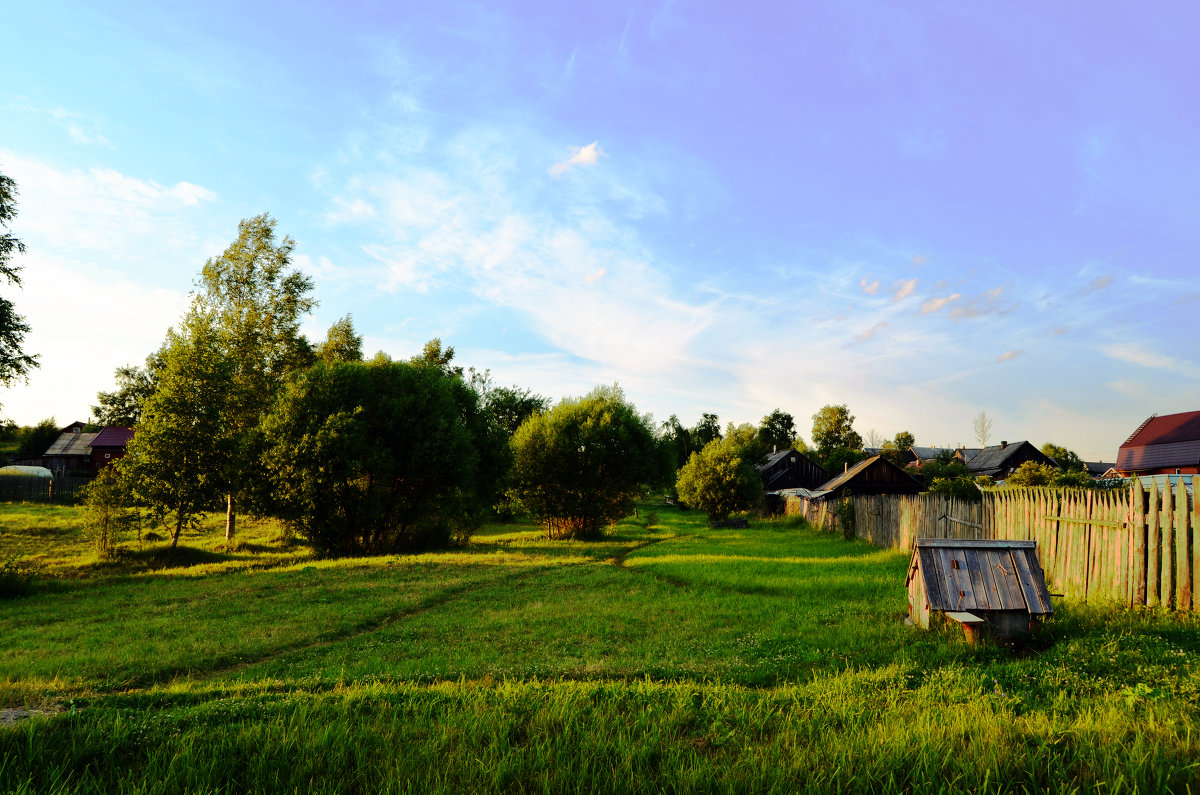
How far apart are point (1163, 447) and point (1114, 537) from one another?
71942 mm

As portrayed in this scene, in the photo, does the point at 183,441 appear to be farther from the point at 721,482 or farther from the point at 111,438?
the point at 111,438

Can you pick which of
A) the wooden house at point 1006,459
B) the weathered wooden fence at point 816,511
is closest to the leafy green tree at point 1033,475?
the weathered wooden fence at point 816,511

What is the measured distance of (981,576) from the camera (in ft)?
30.6

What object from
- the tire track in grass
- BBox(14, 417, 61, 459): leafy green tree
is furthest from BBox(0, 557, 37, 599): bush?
BBox(14, 417, 61, 459): leafy green tree

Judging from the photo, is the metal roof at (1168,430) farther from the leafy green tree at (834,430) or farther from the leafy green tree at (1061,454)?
the leafy green tree at (834,430)

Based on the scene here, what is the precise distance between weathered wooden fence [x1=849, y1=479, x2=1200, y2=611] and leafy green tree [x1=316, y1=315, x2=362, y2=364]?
40841 millimetres

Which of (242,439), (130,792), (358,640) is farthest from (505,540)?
(130,792)

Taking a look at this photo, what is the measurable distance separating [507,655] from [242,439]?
23272 millimetres

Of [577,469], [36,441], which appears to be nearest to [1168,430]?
[577,469]

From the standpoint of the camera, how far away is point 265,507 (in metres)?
27.0

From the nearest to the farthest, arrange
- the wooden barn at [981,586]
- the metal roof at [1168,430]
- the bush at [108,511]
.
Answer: the wooden barn at [981,586], the bush at [108,511], the metal roof at [1168,430]

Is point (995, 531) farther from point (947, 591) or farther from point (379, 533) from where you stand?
point (379, 533)

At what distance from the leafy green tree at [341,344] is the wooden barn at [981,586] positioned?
41.5 metres

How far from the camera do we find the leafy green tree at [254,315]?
104 ft
